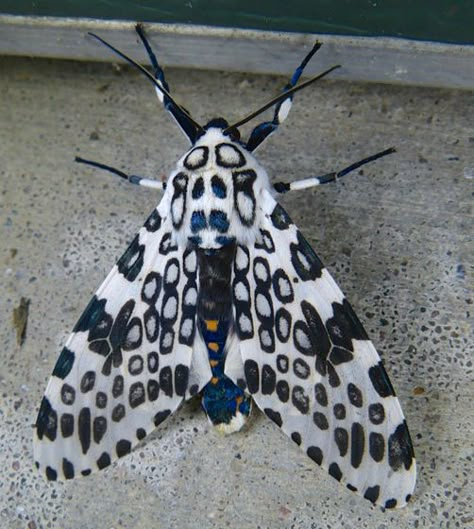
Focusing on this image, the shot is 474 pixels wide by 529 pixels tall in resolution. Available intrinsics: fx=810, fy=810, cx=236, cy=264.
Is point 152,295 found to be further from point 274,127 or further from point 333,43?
point 333,43

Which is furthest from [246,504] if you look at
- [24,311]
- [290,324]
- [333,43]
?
[333,43]

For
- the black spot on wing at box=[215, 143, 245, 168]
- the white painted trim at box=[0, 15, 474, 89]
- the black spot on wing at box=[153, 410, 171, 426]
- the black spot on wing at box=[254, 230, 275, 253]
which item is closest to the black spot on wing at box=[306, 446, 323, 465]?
the black spot on wing at box=[153, 410, 171, 426]

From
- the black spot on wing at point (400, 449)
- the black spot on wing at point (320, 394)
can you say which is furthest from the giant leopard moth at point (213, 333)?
the black spot on wing at point (400, 449)

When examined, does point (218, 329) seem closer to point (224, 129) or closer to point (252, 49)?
point (224, 129)

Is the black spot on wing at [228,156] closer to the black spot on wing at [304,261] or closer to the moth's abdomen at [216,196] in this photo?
the moth's abdomen at [216,196]

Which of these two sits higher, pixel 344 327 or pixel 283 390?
pixel 344 327

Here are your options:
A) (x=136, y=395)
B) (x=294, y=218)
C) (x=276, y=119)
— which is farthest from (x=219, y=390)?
(x=276, y=119)

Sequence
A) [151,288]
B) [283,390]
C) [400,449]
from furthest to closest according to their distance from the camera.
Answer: [151,288] < [283,390] < [400,449]

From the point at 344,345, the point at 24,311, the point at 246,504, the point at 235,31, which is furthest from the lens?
the point at 24,311
